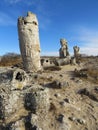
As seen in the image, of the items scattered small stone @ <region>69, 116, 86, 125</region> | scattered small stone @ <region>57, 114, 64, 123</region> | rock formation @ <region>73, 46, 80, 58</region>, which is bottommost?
scattered small stone @ <region>69, 116, 86, 125</region>

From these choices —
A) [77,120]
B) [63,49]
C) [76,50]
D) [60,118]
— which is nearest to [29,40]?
[60,118]

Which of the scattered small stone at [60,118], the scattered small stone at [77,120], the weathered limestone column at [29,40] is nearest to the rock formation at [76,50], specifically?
the weathered limestone column at [29,40]

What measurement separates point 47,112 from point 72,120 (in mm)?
1459

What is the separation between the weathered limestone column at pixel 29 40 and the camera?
69.3ft

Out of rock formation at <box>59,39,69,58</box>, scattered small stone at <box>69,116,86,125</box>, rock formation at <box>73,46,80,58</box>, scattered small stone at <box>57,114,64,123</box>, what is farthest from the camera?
rock formation at <box>73,46,80,58</box>

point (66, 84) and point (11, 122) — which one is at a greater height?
point (66, 84)

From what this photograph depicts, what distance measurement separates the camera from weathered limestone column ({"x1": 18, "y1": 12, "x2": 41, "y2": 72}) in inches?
831

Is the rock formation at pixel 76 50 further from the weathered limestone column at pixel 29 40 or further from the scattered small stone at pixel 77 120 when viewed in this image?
the scattered small stone at pixel 77 120

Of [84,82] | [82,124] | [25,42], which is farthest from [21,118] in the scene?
[25,42]

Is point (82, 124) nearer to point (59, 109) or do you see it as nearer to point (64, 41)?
point (59, 109)

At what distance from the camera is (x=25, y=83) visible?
15180 millimetres

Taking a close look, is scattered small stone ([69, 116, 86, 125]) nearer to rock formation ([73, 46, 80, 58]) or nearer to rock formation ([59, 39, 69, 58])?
rock formation ([59, 39, 69, 58])

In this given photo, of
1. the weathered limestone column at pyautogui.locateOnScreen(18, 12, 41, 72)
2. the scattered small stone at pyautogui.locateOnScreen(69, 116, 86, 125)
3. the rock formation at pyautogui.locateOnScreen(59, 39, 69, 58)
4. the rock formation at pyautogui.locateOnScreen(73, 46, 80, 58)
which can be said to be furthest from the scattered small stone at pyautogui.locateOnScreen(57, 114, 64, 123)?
the rock formation at pyautogui.locateOnScreen(73, 46, 80, 58)

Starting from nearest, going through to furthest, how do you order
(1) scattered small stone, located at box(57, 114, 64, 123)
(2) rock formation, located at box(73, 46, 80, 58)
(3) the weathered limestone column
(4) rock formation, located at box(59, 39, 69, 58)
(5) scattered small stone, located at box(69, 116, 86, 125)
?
(1) scattered small stone, located at box(57, 114, 64, 123)
(5) scattered small stone, located at box(69, 116, 86, 125)
(3) the weathered limestone column
(4) rock formation, located at box(59, 39, 69, 58)
(2) rock formation, located at box(73, 46, 80, 58)
